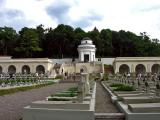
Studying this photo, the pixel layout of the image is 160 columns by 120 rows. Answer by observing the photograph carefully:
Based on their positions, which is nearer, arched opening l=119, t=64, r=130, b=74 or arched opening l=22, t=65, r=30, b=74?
arched opening l=119, t=64, r=130, b=74

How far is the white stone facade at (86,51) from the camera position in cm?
7988

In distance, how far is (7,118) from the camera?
11.0m

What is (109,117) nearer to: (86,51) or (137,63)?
(137,63)

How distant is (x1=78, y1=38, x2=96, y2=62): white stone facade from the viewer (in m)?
79.9

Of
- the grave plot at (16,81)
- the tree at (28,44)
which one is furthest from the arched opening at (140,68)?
the grave plot at (16,81)

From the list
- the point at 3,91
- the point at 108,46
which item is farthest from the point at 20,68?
the point at 3,91

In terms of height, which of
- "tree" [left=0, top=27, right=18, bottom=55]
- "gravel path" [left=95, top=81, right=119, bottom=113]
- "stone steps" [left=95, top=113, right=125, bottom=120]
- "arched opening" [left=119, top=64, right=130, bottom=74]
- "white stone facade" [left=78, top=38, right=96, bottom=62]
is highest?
"tree" [left=0, top=27, right=18, bottom=55]

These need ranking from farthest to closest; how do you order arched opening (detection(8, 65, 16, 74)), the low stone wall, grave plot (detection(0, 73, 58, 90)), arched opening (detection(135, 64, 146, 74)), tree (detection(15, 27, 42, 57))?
tree (detection(15, 27, 42, 57))
arched opening (detection(8, 65, 16, 74))
arched opening (detection(135, 64, 146, 74))
grave plot (detection(0, 73, 58, 90))
the low stone wall

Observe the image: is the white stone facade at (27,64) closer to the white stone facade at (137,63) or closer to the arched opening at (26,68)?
the arched opening at (26,68)

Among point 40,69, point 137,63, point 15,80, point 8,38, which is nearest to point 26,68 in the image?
point 40,69

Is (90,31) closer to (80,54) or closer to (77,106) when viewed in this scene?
(80,54)

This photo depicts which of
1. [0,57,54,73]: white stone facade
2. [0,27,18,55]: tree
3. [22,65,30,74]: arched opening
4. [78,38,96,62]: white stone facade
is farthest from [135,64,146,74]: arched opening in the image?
[0,27,18,55]: tree

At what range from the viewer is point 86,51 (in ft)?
264

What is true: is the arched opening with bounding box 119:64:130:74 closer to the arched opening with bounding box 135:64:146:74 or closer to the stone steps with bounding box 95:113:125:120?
the arched opening with bounding box 135:64:146:74
